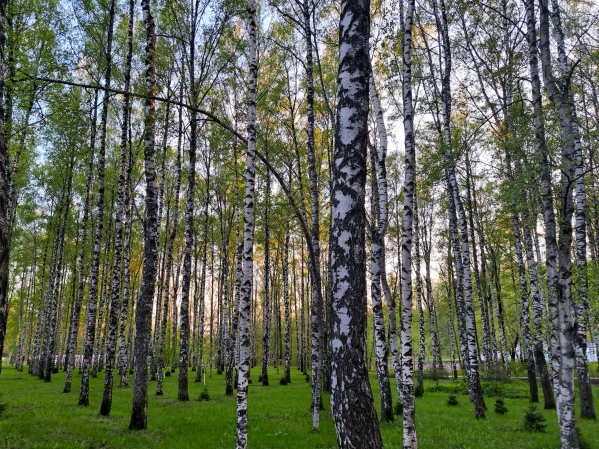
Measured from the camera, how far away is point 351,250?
→ 4160 mm

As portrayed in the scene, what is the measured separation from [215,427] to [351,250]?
965 cm

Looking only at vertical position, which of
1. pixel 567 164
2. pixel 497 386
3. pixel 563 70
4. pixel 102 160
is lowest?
pixel 497 386

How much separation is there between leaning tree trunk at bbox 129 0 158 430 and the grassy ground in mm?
757

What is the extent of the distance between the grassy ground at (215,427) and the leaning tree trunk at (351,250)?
649 cm

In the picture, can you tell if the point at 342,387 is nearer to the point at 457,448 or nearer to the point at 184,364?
the point at 457,448

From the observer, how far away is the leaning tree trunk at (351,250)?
3830 mm

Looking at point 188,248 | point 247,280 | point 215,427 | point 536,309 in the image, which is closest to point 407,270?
point 247,280

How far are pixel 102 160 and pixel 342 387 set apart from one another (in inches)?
539

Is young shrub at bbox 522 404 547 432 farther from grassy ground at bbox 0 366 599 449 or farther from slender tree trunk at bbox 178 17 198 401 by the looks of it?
slender tree trunk at bbox 178 17 198 401

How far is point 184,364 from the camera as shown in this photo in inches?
657

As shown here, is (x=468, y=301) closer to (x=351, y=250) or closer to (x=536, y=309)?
(x=536, y=309)

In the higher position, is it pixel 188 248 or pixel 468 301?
pixel 188 248

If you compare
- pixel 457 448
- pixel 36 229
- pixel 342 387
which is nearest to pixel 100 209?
pixel 342 387

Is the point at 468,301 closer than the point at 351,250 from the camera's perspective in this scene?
No
